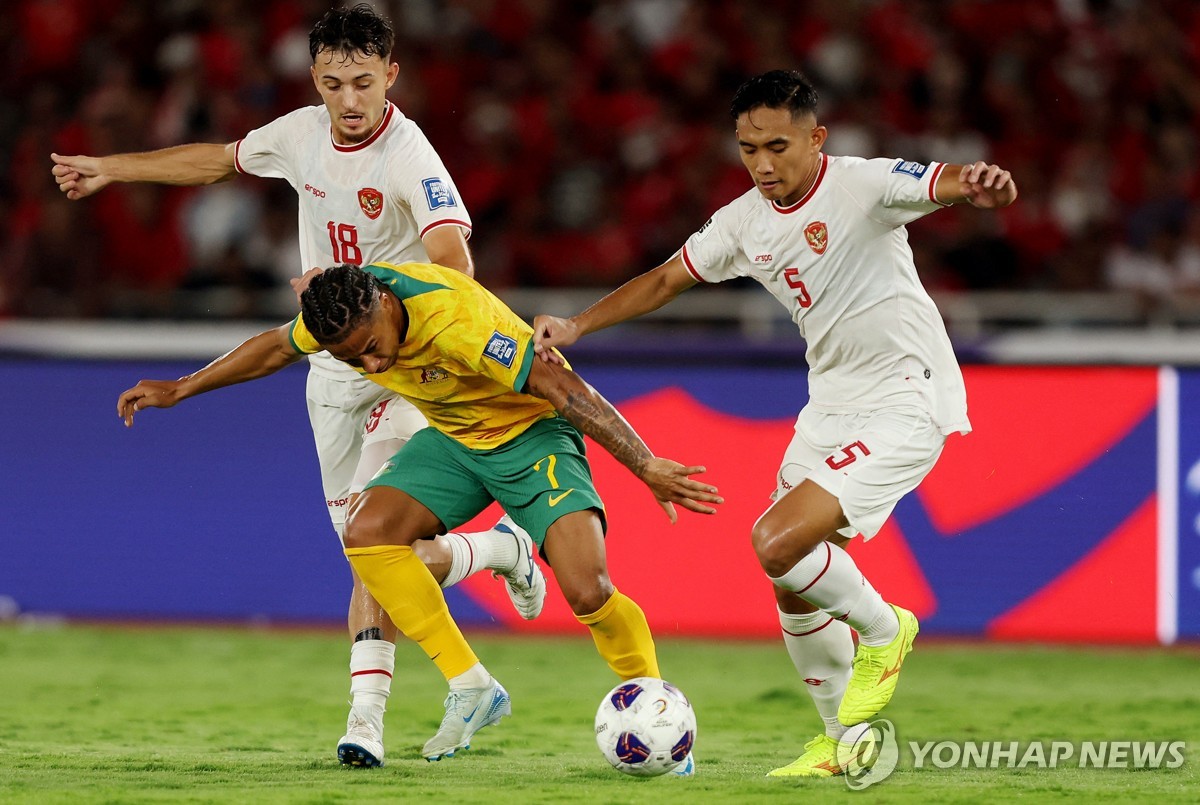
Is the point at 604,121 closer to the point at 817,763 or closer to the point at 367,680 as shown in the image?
the point at 367,680

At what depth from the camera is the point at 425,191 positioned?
6137 mm

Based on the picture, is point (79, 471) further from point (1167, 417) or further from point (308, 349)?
point (1167, 417)

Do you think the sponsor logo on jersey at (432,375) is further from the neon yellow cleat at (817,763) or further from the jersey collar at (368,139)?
the neon yellow cleat at (817,763)

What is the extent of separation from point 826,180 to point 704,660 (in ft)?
12.0

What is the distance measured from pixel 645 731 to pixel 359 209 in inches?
89.4

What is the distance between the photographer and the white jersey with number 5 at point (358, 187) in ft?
20.3

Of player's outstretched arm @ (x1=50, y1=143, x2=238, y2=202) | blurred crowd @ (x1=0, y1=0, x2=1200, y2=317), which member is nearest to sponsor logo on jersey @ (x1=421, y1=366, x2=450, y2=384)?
player's outstretched arm @ (x1=50, y1=143, x2=238, y2=202)

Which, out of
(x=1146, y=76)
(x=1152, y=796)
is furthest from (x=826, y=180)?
(x=1146, y=76)

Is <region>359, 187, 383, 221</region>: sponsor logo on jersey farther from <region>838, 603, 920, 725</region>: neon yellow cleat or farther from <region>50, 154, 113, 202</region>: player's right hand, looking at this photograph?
<region>838, 603, 920, 725</region>: neon yellow cleat

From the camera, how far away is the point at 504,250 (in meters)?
11.9

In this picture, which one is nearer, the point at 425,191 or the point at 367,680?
the point at 367,680

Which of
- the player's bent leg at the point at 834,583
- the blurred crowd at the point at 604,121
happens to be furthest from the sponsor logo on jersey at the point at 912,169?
the blurred crowd at the point at 604,121

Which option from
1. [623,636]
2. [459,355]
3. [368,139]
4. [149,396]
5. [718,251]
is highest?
[368,139]

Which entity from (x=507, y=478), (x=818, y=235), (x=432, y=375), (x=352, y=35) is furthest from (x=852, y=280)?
(x=352, y=35)
